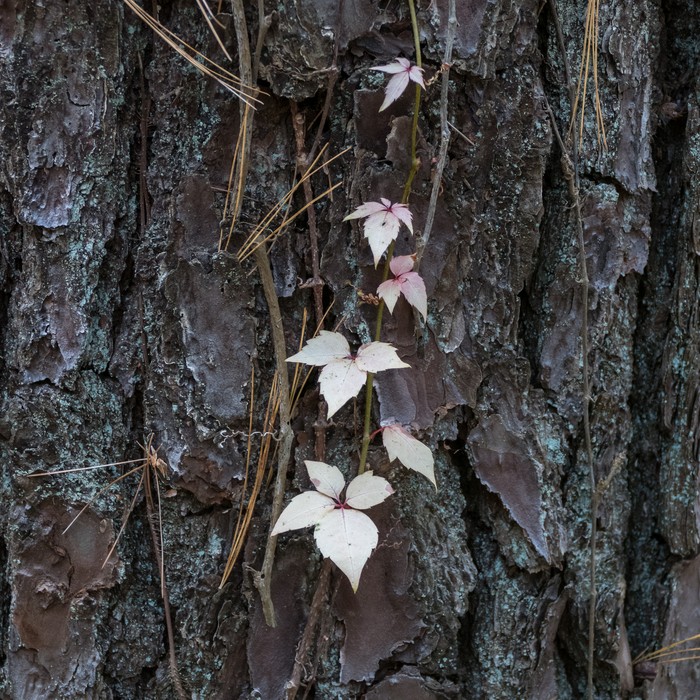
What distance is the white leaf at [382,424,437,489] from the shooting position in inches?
40.0

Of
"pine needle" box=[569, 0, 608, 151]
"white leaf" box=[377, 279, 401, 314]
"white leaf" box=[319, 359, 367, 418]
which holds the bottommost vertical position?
"white leaf" box=[319, 359, 367, 418]

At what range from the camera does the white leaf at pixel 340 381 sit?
37.6 inches

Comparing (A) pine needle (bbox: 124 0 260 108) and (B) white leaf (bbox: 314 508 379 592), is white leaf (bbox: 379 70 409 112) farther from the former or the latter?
(B) white leaf (bbox: 314 508 379 592)

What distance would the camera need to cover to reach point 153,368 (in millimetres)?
1079

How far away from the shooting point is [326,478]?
101cm

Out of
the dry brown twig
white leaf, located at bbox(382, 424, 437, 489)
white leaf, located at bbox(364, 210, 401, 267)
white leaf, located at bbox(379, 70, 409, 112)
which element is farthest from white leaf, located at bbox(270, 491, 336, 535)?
white leaf, located at bbox(379, 70, 409, 112)

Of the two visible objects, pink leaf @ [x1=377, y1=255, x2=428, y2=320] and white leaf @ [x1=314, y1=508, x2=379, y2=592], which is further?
pink leaf @ [x1=377, y1=255, x2=428, y2=320]

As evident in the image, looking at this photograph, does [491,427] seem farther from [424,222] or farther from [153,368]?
[153,368]

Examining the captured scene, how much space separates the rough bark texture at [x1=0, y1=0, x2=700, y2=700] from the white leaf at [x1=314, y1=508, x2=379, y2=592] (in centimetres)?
13

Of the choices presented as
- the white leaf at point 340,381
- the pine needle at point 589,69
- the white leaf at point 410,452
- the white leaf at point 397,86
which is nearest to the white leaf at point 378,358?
the white leaf at point 340,381

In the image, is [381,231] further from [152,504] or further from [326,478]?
[152,504]

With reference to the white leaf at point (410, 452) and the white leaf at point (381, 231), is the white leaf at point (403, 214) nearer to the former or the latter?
the white leaf at point (381, 231)

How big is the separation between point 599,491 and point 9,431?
97cm

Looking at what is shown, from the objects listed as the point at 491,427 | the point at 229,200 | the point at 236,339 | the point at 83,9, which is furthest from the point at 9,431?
the point at 491,427
